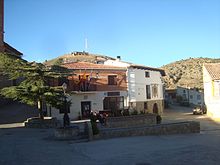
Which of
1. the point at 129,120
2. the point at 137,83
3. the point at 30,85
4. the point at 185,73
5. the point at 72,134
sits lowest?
the point at 72,134

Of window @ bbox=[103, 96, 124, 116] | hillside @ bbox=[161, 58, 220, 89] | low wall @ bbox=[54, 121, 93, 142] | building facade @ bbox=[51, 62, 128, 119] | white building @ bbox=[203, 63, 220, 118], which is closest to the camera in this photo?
low wall @ bbox=[54, 121, 93, 142]

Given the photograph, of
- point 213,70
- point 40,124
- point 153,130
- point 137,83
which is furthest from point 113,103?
point 153,130

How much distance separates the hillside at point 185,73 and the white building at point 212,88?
31328 mm

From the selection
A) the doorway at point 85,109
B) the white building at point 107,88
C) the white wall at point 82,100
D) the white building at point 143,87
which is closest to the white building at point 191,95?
the white building at point 143,87

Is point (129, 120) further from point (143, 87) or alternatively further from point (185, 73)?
point (185, 73)

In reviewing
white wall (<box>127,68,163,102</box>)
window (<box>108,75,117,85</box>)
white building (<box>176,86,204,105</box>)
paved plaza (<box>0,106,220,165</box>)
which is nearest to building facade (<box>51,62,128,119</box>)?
window (<box>108,75,117,85</box>)

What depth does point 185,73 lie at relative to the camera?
86000 millimetres

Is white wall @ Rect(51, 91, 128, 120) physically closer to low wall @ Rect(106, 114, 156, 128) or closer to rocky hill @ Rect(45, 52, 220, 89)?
low wall @ Rect(106, 114, 156, 128)

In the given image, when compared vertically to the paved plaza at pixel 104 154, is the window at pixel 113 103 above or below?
above

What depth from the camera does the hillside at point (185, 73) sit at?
78.4 metres

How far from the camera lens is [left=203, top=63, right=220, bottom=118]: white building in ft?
128

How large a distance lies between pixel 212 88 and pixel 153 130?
73.2 feet

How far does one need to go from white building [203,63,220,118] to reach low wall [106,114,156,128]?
15.8 m

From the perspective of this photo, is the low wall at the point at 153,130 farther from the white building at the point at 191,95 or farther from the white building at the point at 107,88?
the white building at the point at 191,95
